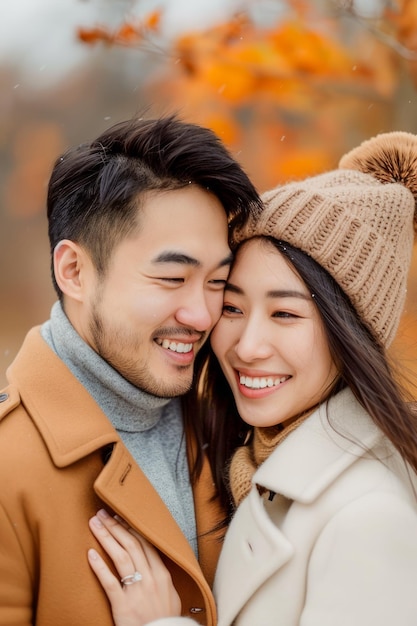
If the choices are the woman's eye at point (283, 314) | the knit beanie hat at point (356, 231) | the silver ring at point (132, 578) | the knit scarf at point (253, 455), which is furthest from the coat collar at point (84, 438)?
the knit beanie hat at point (356, 231)

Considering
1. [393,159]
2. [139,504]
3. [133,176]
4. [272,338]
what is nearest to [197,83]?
[393,159]

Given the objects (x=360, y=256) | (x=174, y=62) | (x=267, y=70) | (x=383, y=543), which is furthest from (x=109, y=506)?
(x=174, y=62)

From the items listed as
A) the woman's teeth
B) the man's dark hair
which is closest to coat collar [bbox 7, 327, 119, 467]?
the man's dark hair

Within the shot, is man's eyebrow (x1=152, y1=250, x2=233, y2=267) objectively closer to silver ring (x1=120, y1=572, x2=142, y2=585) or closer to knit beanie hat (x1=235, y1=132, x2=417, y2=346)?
knit beanie hat (x1=235, y1=132, x2=417, y2=346)

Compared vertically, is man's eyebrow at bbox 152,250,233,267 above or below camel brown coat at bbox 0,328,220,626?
above

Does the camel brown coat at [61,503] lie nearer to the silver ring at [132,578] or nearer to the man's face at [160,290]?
the silver ring at [132,578]

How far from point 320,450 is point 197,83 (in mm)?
4806

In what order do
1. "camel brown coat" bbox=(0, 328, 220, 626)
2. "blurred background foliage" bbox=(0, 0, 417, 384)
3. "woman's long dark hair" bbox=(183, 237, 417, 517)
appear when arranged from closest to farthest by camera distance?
"camel brown coat" bbox=(0, 328, 220, 626), "woman's long dark hair" bbox=(183, 237, 417, 517), "blurred background foliage" bbox=(0, 0, 417, 384)

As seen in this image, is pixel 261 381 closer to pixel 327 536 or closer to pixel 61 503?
pixel 327 536

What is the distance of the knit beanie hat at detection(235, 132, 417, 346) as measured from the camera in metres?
2.51

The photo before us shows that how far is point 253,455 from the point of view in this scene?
288 centimetres

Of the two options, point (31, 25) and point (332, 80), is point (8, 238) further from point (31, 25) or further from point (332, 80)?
point (332, 80)

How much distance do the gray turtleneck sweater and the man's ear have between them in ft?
0.36

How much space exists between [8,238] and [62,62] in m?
1.73
